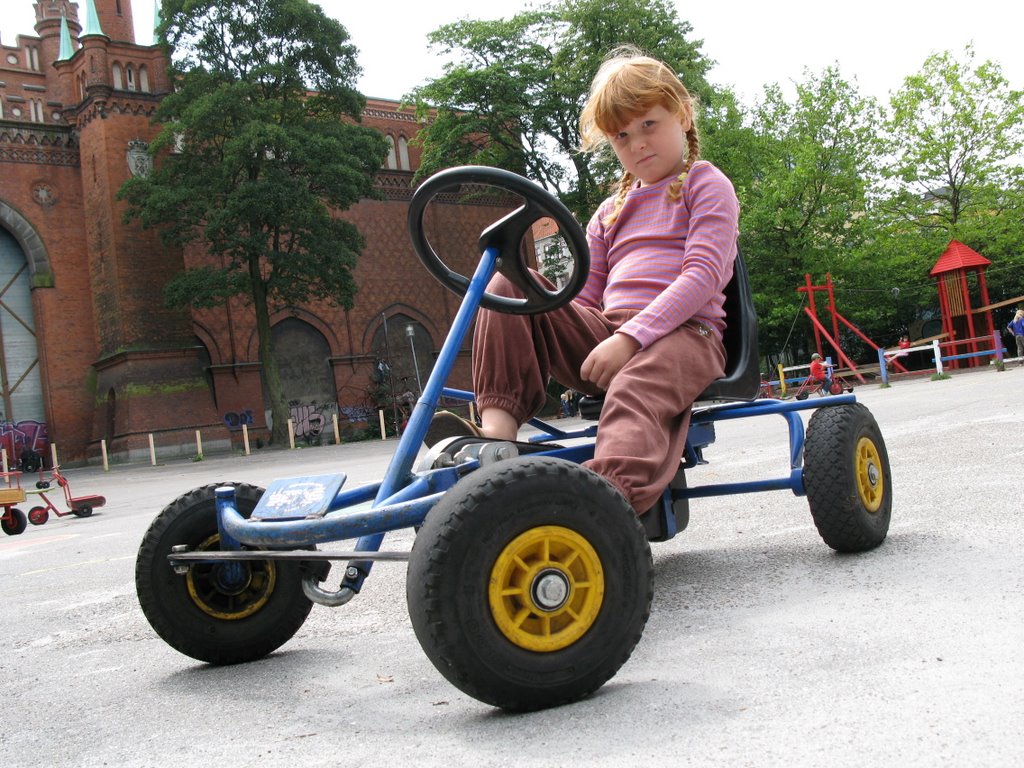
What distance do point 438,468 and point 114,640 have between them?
67.3 inches

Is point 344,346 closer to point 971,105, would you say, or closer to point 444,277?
point 971,105

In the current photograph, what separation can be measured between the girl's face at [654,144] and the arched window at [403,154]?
119 ft

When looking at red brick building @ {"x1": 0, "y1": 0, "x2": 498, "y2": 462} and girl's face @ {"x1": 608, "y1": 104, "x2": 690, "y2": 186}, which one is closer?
girl's face @ {"x1": 608, "y1": 104, "x2": 690, "y2": 186}

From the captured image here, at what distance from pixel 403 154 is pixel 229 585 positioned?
37636mm

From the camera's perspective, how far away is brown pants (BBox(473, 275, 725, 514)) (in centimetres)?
218

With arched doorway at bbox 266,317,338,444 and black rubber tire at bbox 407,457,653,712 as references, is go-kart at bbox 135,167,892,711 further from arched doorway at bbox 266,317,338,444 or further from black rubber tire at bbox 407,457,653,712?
arched doorway at bbox 266,317,338,444

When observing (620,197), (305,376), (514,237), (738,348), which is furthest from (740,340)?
(305,376)

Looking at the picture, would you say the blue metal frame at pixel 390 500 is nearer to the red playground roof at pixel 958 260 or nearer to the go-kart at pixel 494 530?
the go-kart at pixel 494 530

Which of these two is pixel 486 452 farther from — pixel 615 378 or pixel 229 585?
pixel 229 585

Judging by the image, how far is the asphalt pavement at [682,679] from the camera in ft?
4.89

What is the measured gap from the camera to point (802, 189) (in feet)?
113

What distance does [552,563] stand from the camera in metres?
1.74

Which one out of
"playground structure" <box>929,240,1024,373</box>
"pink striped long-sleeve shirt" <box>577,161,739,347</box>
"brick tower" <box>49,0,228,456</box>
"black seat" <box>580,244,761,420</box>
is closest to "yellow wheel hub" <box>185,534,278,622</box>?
"black seat" <box>580,244,761,420</box>

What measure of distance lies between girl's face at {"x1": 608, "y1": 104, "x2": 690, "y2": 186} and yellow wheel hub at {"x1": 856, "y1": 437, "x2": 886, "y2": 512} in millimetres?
1098
